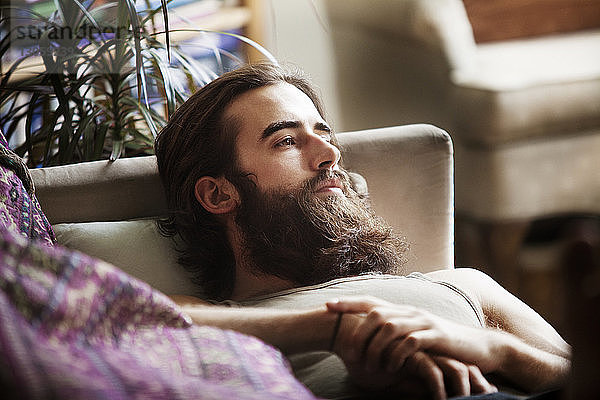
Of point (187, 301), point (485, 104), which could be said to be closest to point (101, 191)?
point (187, 301)

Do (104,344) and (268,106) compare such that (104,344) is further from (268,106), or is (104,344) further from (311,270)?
(268,106)

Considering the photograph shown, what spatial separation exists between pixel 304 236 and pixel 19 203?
409mm

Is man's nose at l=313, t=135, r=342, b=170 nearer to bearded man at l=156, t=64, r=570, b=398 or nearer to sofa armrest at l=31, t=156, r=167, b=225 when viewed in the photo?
bearded man at l=156, t=64, r=570, b=398

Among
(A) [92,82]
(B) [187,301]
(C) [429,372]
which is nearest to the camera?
(C) [429,372]

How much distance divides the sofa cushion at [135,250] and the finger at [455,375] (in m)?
0.42

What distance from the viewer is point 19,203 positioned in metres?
1.06

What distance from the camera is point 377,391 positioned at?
86cm

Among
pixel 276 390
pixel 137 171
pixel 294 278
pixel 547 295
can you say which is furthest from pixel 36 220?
pixel 547 295

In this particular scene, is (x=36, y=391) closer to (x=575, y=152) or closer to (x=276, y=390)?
(x=276, y=390)

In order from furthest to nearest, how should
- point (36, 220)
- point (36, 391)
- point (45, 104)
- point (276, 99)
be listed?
point (45, 104), point (276, 99), point (36, 220), point (36, 391)

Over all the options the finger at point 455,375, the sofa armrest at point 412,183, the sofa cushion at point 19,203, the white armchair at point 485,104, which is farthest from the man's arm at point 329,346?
the white armchair at point 485,104

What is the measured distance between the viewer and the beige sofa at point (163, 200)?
116cm

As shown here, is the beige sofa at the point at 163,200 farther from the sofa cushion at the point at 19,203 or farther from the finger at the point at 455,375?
the finger at the point at 455,375

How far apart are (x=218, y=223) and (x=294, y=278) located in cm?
16
